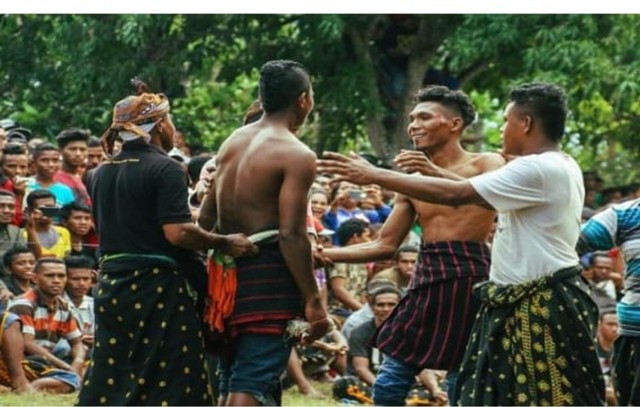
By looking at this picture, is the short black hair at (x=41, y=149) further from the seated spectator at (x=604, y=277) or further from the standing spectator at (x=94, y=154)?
the seated spectator at (x=604, y=277)

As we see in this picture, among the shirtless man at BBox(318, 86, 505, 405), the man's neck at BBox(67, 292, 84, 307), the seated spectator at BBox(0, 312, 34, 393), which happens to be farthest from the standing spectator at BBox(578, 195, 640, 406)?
the man's neck at BBox(67, 292, 84, 307)

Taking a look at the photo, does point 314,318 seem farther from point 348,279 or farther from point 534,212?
point 348,279

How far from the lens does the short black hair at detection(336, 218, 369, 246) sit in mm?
13547

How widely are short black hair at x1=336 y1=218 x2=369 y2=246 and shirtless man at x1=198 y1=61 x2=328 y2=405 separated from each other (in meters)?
5.81

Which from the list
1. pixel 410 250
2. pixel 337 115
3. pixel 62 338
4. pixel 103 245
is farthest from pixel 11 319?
pixel 337 115

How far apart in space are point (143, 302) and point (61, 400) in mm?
2871

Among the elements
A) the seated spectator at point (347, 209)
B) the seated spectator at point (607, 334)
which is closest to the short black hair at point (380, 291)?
Answer: the seated spectator at point (347, 209)

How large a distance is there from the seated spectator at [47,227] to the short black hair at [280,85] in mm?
4368

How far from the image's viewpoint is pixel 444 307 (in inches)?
332

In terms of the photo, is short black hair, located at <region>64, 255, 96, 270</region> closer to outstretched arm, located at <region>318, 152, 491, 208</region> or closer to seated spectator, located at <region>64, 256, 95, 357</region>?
seated spectator, located at <region>64, 256, 95, 357</region>

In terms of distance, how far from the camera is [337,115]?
19.0m

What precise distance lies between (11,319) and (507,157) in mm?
3848

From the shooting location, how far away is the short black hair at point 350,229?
44.4ft

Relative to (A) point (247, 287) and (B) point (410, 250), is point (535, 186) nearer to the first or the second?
(A) point (247, 287)
